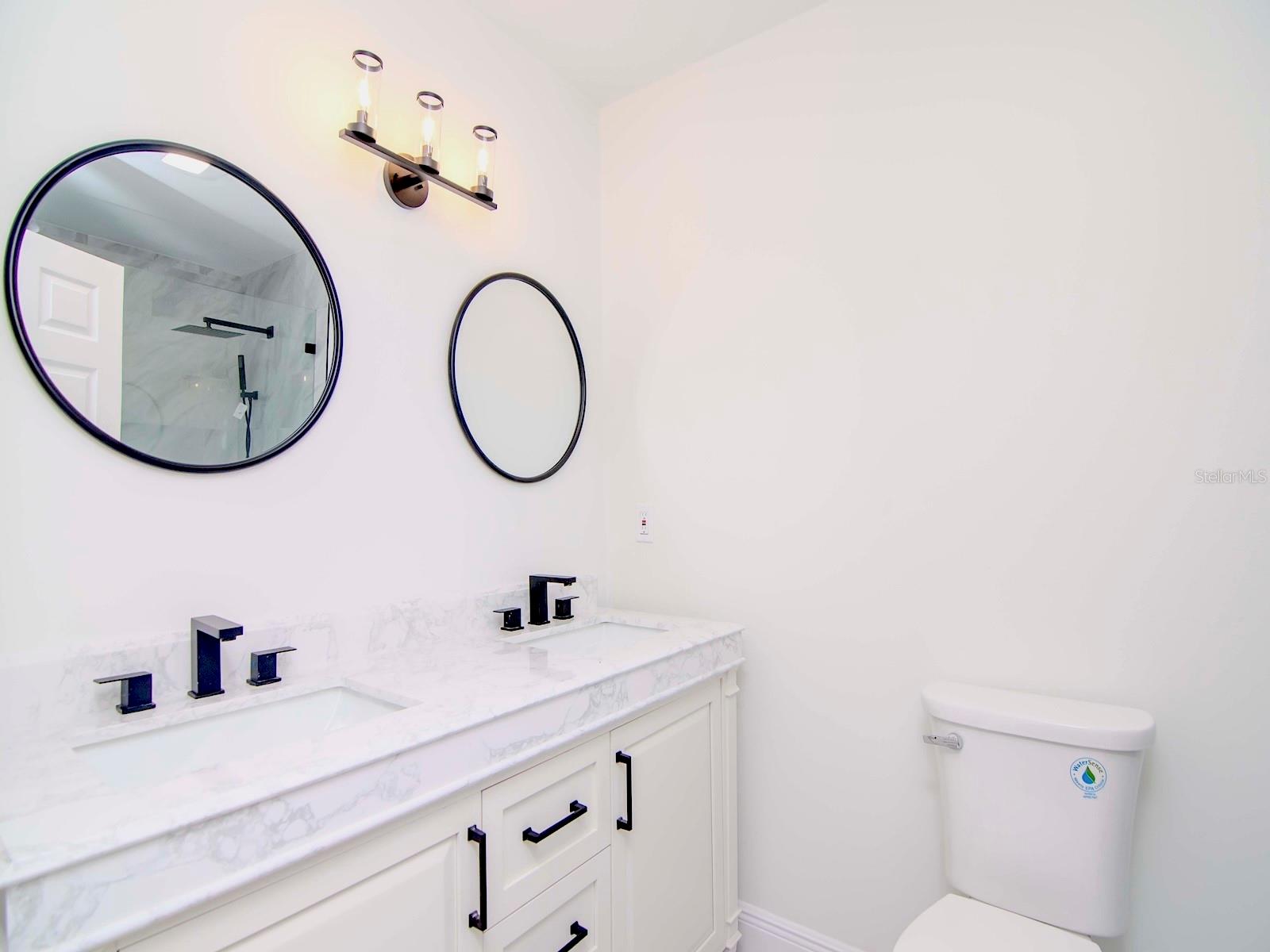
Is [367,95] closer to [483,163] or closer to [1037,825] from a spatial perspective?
[483,163]

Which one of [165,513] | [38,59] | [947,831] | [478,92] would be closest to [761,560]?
[947,831]

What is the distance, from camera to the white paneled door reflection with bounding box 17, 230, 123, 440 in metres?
1.06

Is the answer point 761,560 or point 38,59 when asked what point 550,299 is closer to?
point 761,560

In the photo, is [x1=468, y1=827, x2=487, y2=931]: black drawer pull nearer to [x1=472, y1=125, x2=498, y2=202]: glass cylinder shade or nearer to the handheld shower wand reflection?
the handheld shower wand reflection

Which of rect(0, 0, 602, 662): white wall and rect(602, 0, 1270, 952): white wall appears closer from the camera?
rect(0, 0, 602, 662): white wall

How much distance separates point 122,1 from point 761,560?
73.1 inches

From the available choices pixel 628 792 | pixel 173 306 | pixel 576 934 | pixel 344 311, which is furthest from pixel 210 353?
pixel 576 934

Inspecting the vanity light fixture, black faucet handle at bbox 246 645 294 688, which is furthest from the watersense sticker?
the vanity light fixture

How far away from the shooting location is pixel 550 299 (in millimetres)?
2047

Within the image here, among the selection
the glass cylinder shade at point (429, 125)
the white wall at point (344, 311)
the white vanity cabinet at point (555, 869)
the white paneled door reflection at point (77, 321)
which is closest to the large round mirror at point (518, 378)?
the white wall at point (344, 311)

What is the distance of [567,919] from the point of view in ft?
4.07

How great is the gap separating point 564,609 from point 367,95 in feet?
4.53

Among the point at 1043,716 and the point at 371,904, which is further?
the point at 1043,716

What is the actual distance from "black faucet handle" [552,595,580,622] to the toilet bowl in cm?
109
